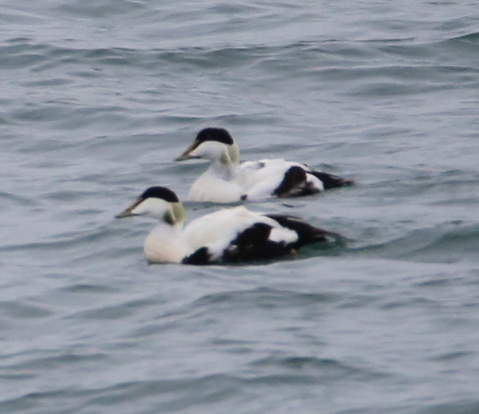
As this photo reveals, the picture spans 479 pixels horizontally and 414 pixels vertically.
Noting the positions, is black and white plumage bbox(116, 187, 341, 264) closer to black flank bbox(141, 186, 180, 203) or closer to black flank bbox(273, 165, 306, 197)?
black flank bbox(141, 186, 180, 203)

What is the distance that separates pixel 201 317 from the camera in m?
9.15

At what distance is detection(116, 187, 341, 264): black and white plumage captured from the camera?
33.7 feet

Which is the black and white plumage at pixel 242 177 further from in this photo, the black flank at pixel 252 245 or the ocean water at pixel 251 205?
the black flank at pixel 252 245

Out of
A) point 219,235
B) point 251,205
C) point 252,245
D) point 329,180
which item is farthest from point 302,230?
point 329,180

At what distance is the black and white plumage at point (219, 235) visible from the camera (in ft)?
33.7

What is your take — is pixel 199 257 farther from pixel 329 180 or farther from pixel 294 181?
pixel 329 180

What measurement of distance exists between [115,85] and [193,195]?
5077 millimetres

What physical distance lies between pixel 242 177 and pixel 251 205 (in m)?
0.34

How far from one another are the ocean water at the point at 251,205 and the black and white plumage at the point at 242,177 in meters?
0.13

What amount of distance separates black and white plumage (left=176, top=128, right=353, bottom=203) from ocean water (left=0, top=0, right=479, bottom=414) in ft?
0.41

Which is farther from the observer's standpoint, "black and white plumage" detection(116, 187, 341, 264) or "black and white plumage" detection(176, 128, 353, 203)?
"black and white plumage" detection(176, 128, 353, 203)

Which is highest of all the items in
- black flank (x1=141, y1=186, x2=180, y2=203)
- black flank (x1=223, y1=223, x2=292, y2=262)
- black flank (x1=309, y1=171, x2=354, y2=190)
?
black flank (x1=141, y1=186, x2=180, y2=203)

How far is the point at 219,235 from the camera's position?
10.3 meters

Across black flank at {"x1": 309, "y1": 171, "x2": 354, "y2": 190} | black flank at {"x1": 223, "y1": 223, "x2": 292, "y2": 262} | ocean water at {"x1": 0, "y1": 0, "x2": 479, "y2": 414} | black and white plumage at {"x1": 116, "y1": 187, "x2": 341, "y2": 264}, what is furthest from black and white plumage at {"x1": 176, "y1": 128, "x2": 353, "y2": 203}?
black flank at {"x1": 223, "y1": 223, "x2": 292, "y2": 262}
